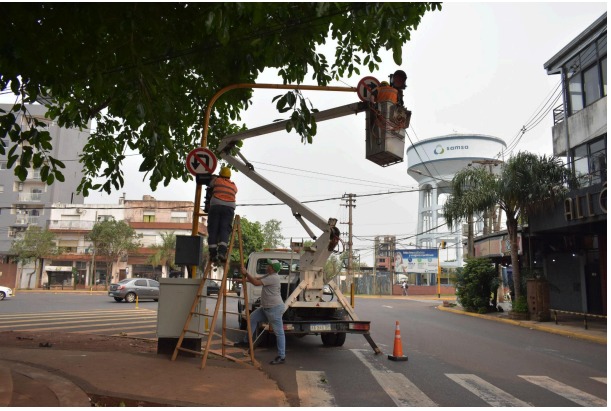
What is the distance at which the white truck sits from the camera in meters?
8.59

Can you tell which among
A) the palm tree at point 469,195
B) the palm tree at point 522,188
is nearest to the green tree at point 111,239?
the palm tree at point 469,195

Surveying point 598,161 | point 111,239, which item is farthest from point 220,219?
point 111,239

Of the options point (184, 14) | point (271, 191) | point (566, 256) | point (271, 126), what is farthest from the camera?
point (566, 256)

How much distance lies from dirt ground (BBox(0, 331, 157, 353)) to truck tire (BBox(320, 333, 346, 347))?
12.3 feet

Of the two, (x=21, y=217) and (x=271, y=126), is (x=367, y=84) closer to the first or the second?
(x=271, y=126)

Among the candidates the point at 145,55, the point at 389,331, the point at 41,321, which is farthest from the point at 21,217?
the point at 145,55

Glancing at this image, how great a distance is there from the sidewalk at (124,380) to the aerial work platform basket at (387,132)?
4.13 m

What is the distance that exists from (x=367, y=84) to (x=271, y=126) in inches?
90.0

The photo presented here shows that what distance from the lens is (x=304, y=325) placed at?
367 inches

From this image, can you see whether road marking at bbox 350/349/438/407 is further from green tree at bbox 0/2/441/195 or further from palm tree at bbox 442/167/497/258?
palm tree at bbox 442/167/497/258

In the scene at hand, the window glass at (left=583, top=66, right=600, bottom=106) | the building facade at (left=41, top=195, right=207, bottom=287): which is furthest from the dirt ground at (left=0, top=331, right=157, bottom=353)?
the building facade at (left=41, top=195, right=207, bottom=287)

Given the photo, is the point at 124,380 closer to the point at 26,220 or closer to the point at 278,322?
the point at 278,322

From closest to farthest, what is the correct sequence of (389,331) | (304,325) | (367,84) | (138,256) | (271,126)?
(367,84) → (304,325) → (271,126) → (389,331) → (138,256)

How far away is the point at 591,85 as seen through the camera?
19516mm
